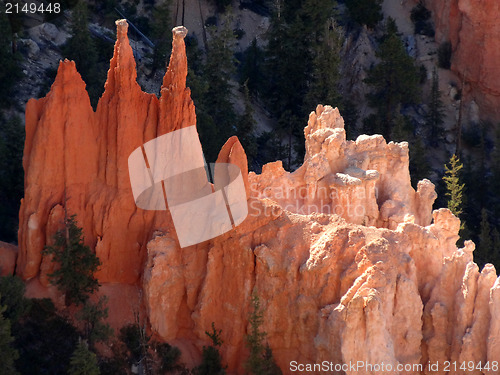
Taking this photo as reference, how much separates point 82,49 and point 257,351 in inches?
1024

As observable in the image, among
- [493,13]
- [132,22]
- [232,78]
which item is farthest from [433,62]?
[132,22]

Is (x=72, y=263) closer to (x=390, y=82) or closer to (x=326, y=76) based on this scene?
(x=326, y=76)

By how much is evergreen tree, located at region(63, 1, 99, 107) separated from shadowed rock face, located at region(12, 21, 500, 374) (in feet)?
57.2

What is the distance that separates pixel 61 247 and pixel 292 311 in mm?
7959

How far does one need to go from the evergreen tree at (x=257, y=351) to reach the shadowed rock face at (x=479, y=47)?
3519 centimetres

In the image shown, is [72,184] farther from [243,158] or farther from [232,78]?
[232,78]

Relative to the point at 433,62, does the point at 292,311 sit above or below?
below

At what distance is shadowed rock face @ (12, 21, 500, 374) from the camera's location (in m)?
35.3

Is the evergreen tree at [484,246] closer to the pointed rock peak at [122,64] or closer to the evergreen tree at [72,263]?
the pointed rock peak at [122,64]

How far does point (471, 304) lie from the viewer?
35906 mm

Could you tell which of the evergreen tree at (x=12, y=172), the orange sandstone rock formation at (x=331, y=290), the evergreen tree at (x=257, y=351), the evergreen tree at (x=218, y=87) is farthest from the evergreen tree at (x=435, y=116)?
the evergreen tree at (x=257, y=351)

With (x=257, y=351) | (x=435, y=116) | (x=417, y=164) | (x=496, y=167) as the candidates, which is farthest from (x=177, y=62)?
(x=435, y=116)

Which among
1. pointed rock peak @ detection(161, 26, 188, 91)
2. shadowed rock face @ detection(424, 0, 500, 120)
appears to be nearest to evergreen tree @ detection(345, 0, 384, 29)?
shadowed rock face @ detection(424, 0, 500, 120)

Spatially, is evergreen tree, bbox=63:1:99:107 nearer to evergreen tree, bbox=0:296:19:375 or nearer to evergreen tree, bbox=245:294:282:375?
evergreen tree, bbox=0:296:19:375
